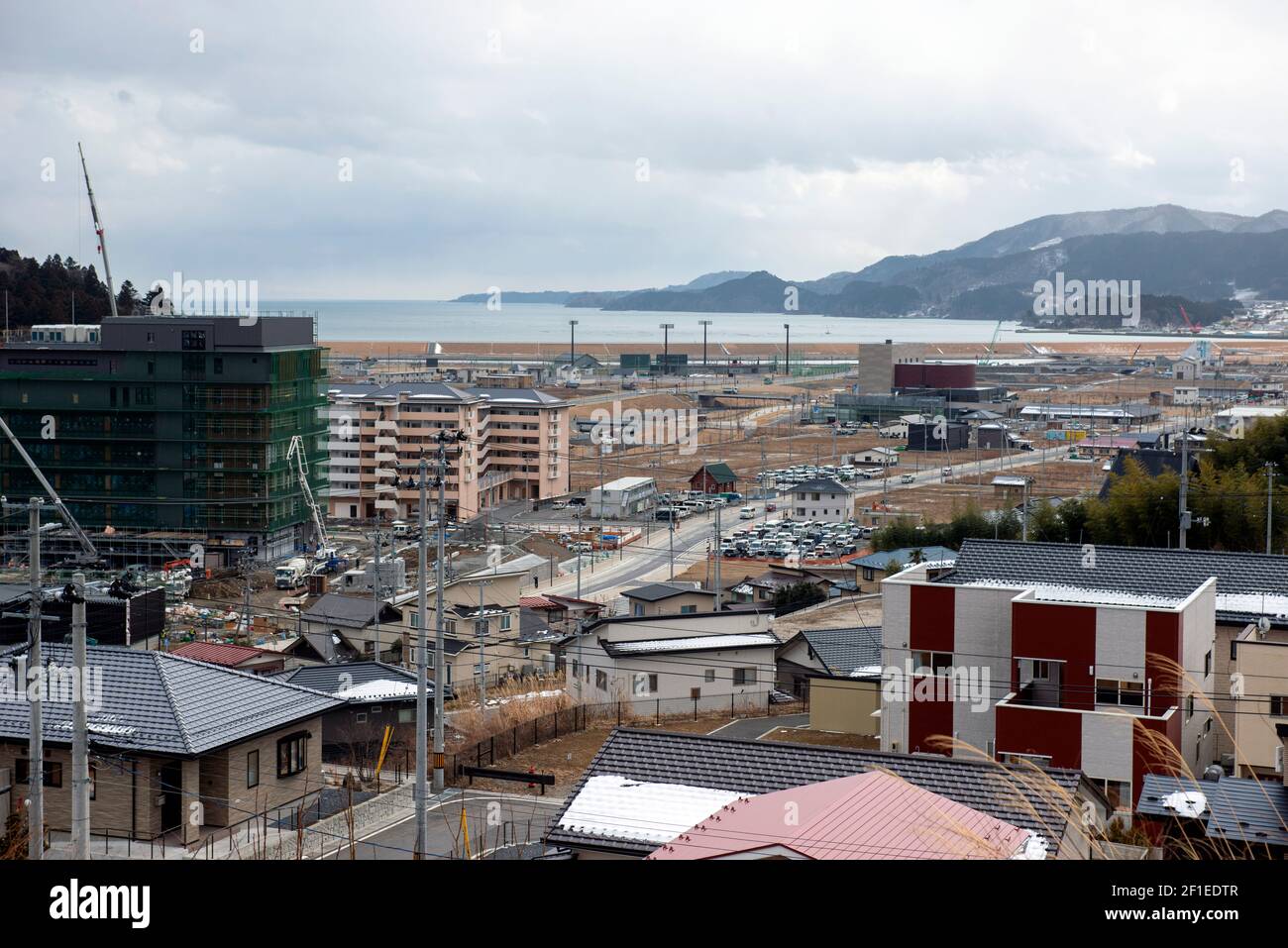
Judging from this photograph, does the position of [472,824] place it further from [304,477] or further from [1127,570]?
[304,477]

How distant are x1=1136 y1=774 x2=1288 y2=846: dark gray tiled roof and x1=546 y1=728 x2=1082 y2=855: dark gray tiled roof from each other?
43 cm

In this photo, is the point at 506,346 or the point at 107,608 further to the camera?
the point at 506,346

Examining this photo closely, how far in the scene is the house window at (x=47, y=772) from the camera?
6.12 metres

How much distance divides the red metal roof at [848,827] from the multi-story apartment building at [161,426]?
19.5 m

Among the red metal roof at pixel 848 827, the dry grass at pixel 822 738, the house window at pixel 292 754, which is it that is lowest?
the dry grass at pixel 822 738

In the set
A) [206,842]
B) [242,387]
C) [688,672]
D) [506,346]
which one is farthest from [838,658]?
[506,346]

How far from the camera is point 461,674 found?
459 inches

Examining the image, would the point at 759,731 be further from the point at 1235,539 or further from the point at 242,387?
the point at 242,387

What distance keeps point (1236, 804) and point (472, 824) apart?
352cm

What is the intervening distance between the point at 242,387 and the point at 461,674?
11737mm

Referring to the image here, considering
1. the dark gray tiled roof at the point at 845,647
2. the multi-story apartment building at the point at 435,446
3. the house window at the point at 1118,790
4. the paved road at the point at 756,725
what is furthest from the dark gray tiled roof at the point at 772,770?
the multi-story apartment building at the point at 435,446

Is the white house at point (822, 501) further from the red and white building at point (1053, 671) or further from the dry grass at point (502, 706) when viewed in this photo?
the red and white building at point (1053, 671)
